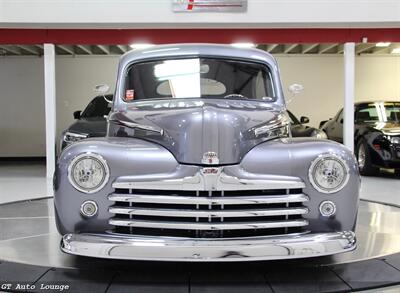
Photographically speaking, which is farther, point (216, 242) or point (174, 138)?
point (174, 138)

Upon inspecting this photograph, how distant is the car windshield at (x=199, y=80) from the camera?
443cm

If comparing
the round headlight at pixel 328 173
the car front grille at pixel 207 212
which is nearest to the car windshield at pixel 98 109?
the car front grille at pixel 207 212

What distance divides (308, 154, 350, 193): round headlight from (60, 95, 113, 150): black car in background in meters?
4.38

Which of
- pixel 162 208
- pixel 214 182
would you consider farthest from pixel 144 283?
pixel 214 182

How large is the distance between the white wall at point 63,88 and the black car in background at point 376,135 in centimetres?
422

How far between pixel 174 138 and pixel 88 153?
23.4 inches

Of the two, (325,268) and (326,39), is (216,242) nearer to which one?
(325,268)

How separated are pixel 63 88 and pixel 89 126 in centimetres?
683

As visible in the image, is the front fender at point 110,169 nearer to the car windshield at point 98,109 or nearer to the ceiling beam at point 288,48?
the car windshield at point 98,109

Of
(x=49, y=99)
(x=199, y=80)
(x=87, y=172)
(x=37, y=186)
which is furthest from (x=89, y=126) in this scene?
(x=87, y=172)

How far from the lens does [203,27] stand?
30.2ft

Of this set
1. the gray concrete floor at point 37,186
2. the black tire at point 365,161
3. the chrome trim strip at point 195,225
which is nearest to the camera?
the chrome trim strip at point 195,225
